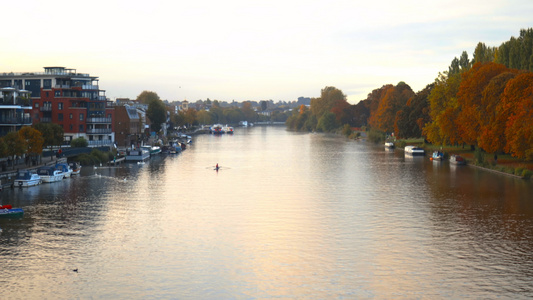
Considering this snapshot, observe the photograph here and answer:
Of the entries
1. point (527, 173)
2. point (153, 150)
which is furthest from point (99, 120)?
point (527, 173)

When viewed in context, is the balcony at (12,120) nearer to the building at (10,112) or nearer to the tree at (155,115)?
the building at (10,112)

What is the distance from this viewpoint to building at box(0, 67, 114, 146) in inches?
4496

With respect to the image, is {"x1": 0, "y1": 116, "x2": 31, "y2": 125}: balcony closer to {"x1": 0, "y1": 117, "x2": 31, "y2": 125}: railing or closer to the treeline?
{"x1": 0, "y1": 117, "x2": 31, "y2": 125}: railing

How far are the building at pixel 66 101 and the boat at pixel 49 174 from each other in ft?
114

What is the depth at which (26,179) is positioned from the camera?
7169cm

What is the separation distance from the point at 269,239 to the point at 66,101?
78.7 meters

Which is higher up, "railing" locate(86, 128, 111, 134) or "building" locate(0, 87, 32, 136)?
"building" locate(0, 87, 32, 136)

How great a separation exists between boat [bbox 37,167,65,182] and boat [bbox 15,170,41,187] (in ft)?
8.47

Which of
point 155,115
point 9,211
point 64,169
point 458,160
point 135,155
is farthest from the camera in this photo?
point 155,115

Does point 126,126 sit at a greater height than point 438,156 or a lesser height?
greater

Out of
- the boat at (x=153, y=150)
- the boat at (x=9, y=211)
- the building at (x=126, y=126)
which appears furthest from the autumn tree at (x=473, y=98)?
the building at (x=126, y=126)

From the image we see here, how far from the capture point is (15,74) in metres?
119

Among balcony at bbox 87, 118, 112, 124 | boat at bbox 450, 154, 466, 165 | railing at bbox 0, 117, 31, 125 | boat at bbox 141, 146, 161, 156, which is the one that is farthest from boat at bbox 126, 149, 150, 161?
boat at bbox 450, 154, 466, 165

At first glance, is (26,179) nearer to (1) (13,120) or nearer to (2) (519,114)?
(1) (13,120)
